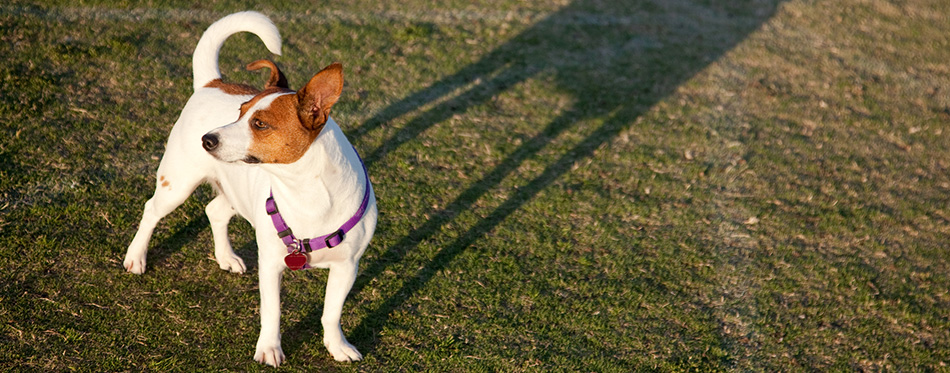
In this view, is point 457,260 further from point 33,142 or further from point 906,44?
point 906,44

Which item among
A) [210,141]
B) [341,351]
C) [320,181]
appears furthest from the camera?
[341,351]

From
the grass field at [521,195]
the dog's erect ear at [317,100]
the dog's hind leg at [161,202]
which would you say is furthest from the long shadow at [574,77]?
the dog's erect ear at [317,100]

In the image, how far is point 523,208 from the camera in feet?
19.3

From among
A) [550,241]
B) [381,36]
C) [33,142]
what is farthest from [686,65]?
[33,142]

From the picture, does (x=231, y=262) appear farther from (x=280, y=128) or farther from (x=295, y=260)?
(x=280, y=128)

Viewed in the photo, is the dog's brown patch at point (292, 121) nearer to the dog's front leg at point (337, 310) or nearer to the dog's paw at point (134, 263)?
the dog's front leg at point (337, 310)

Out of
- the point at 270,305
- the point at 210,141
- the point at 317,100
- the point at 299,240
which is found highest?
the point at 317,100

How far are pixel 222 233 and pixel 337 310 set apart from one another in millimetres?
1044

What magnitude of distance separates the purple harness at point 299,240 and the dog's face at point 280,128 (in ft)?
1.17

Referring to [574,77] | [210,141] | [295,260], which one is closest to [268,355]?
[295,260]

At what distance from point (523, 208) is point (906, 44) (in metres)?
6.81

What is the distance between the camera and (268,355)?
407cm

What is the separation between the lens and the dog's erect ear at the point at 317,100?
332 cm

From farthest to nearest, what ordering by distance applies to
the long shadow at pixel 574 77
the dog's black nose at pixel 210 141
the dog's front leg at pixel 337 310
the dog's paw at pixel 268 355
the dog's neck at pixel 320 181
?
1. the long shadow at pixel 574 77
2. the dog's paw at pixel 268 355
3. the dog's front leg at pixel 337 310
4. the dog's neck at pixel 320 181
5. the dog's black nose at pixel 210 141
